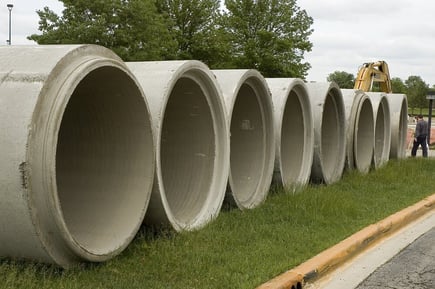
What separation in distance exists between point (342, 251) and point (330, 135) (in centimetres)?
558

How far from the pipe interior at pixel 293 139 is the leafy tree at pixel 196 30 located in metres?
23.1

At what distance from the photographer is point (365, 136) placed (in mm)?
13188

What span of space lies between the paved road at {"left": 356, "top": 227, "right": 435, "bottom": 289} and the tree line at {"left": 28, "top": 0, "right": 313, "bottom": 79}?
21.0 m

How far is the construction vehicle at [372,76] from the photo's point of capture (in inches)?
765

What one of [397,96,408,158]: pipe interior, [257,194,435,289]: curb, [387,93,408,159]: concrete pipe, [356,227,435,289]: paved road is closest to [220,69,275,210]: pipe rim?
[257,194,435,289]: curb

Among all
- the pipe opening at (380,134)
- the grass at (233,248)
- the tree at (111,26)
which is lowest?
the grass at (233,248)

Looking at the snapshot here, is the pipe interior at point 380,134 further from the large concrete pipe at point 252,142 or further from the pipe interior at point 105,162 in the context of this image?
the pipe interior at point 105,162

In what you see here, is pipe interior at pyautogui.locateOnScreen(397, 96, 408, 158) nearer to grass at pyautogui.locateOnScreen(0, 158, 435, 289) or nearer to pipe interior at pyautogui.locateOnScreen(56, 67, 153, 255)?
grass at pyautogui.locateOnScreen(0, 158, 435, 289)

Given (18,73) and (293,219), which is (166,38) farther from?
(18,73)

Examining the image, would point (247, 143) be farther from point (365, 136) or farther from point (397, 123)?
point (397, 123)

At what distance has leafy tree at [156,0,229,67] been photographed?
107 feet

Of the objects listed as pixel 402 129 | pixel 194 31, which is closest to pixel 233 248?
pixel 402 129

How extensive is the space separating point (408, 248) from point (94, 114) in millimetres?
3927

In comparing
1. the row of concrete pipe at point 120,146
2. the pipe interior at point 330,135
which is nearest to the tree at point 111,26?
the pipe interior at point 330,135
